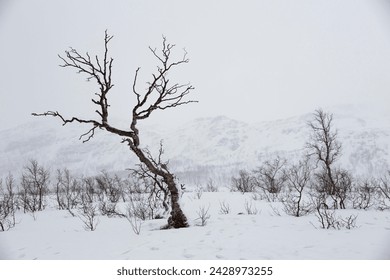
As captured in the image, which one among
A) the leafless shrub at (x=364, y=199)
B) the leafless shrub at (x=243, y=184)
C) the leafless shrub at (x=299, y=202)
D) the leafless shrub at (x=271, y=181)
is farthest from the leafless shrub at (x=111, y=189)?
the leafless shrub at (x=364, y=199)

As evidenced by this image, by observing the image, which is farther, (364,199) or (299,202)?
(364,199)

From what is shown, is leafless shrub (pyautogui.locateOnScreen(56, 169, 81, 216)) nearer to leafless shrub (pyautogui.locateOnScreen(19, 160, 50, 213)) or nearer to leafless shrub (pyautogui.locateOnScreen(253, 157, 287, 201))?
leafless shrub (pyautogui.locateOnScreen(19, 160, 50, 213))

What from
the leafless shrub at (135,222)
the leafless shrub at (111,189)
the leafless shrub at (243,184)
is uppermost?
the leafless shrub at (135,222)

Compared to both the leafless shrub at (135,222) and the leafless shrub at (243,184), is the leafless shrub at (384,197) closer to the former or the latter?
the leafless shrub at (135,222)

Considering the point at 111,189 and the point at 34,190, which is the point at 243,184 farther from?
the point at 34,190

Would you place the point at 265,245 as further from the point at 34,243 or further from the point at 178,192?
the point at 34,243

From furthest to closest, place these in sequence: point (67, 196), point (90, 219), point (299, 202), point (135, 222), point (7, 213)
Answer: point (67, 196), point (7, 213), point (299, 202), point (90, 219), point (135, 222)

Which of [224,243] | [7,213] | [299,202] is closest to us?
[224,243]

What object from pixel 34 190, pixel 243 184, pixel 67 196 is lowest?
pixel 243 184

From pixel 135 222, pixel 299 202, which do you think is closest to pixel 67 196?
pixel 135 222

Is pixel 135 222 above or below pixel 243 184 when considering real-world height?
above

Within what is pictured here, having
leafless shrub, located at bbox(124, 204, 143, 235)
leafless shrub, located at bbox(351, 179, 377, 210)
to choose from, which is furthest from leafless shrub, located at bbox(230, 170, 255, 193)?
leafless shrub, located at bbox(124, 204, 143, 235)

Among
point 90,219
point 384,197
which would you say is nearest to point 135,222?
point 90,219
